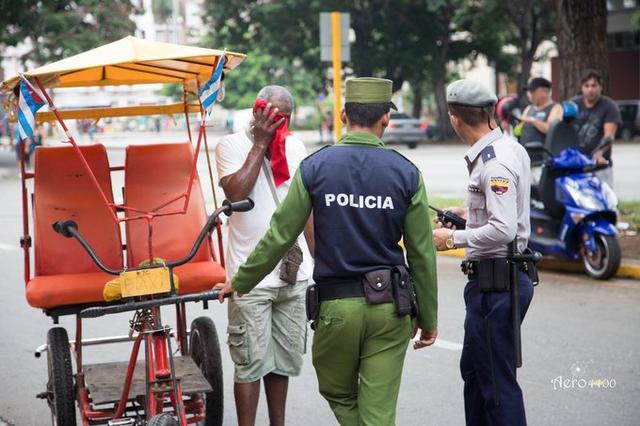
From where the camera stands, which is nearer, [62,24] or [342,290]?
[342,290]

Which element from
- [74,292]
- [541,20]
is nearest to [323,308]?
[74,292]

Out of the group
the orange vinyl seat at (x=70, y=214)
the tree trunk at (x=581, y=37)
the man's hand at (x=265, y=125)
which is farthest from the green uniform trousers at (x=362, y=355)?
the tree trunk at (x=581, y=37)

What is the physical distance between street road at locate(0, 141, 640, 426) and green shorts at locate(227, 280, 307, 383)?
910mm

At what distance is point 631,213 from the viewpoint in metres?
13.5

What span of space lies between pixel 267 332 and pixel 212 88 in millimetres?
1220

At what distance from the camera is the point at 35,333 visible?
8555 millimetres

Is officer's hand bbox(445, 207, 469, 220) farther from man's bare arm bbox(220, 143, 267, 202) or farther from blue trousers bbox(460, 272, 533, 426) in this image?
man's bare arm bbox(220, 143, 267, 202)

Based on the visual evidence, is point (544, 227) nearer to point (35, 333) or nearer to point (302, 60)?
point (35, 333)

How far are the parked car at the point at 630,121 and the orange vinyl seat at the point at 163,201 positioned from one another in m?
36.6

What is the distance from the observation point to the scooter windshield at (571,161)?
10.1 m

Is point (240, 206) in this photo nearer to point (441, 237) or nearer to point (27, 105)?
point (441, 237)

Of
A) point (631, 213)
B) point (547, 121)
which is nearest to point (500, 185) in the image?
point (547, 121)

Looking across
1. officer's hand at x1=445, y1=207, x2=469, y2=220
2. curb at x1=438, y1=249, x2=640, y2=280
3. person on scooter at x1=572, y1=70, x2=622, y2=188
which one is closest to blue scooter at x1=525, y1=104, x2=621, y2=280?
curb at x1=438, y1=249, x2=640, y2=280

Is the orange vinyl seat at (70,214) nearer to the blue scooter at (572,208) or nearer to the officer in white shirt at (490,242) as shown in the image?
the officer in white shirt at (490,242)
